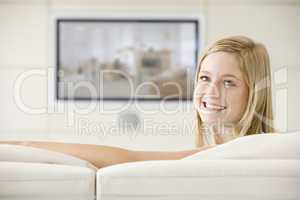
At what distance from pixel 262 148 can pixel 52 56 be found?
136 inches

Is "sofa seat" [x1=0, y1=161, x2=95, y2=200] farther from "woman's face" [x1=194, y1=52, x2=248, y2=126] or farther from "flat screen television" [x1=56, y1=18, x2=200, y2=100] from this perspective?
"flat screen television" [x1=56, y1=18, x2=200, y2=100]

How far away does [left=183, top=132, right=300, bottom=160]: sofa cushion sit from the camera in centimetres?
67

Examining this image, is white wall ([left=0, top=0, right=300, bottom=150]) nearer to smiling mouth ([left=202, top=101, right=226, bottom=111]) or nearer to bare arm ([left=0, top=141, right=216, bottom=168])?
smiling mouth ([left=202, top=101, right=226, bottom=111])

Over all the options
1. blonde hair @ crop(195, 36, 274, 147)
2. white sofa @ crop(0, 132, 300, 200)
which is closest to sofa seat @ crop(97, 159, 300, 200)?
white sofa @ crop(0, 132, 300, 200)

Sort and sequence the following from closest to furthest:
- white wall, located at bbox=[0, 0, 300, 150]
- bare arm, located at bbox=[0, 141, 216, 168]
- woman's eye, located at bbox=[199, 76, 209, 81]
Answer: bare arm, located at bbox=[0, 141, 216, 168]
woman's eye, located at bbox=[199, 76, 209, 81]
white wall, located at bbox=[0, 0, 300, 150]

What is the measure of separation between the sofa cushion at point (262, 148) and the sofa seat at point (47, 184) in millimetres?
188

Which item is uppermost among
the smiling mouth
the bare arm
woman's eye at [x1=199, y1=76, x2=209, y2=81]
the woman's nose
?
woman's eye at [x1=199, y1=76, x2=209, y2=81]

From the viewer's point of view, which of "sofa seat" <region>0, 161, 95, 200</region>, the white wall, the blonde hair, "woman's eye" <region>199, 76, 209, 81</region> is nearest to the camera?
"sofa seat" <region>0, 161, 95, 200</region>

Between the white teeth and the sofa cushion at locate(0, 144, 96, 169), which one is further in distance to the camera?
the white teeth

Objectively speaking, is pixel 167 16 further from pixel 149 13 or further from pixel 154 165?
pixel 154 165

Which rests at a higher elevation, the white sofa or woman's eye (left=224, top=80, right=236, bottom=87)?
woman's eye (left=224, top=80, right=236, bottom=87)

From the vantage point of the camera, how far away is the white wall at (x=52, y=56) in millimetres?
3914

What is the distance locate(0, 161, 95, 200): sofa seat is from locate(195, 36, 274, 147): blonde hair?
37 centimetres

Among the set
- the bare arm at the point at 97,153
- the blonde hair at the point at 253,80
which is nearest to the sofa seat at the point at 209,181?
the bare arm at the point at 97,153
